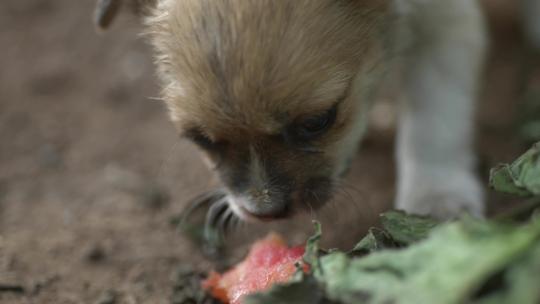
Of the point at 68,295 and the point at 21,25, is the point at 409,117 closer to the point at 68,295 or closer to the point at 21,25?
the point at 68,295

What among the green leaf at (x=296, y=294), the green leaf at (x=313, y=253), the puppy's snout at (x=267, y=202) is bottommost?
the green leaf at (x=296, y=294)

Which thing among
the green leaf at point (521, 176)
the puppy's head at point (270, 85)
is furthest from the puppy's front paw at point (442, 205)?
the green leaf at point (521, 176)

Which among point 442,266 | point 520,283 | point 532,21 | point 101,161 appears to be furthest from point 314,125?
point 532,21

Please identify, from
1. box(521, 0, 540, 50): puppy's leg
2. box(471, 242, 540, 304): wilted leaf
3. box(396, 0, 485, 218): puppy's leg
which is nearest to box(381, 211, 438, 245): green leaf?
box(471, 242, 540, 304): wilted leaf

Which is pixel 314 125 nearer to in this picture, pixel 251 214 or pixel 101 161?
pixel 251 214

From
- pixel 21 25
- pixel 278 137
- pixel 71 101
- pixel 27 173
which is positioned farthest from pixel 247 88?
pixel 21 25

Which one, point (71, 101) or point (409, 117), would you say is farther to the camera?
point (71, 101)

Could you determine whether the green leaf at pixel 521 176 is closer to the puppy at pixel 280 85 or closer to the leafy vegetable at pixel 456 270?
the leafy vegetable at pixel 456 270
